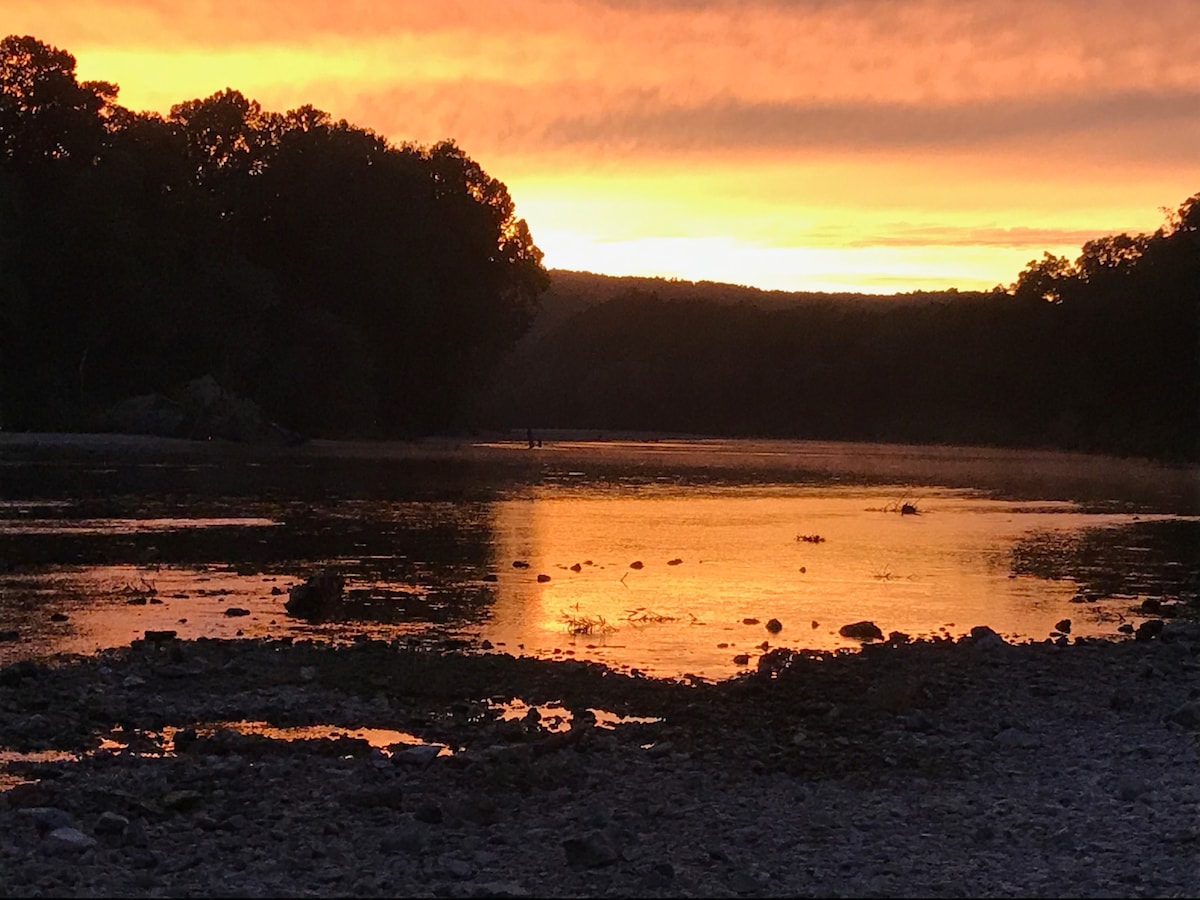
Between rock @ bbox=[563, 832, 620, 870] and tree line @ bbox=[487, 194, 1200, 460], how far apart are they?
75.4m

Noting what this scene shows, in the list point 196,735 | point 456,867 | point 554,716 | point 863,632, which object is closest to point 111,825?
point 456,867

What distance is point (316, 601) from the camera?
17078 millimetres

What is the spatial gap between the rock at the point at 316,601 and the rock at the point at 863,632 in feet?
18.3

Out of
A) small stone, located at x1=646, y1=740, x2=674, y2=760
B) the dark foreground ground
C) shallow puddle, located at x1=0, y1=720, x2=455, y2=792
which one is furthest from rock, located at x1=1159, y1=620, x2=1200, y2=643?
shallow puddle, located at x1=0, y1=720, x2=455, y2=792

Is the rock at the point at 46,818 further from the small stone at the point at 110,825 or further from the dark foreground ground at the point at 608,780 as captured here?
the small stone at the point at 110,825

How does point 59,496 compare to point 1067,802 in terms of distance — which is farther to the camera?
point 59,496

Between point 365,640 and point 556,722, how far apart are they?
165 inches

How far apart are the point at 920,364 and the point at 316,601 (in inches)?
4608

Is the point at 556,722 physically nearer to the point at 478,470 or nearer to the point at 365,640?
the point at 365,640

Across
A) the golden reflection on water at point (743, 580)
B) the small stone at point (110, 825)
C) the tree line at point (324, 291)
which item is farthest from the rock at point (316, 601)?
the tree line at point (324, 291)

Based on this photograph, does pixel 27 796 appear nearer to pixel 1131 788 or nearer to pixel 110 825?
pixel 110 825

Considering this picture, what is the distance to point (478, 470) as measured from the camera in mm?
55656

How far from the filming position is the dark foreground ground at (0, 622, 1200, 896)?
754 centimetres

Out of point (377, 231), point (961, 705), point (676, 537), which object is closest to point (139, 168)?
point (377, 231)
